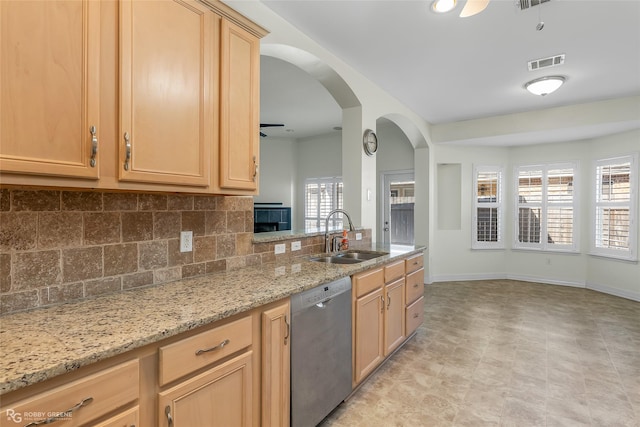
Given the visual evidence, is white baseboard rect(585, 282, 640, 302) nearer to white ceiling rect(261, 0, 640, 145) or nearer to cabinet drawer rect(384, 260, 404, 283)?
white ceiling rect(261, 0, 640, 145)

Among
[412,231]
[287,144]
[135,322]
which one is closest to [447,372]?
[135,322]

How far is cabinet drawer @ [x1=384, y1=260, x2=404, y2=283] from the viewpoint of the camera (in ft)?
8.51

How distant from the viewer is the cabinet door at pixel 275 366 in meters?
1.51

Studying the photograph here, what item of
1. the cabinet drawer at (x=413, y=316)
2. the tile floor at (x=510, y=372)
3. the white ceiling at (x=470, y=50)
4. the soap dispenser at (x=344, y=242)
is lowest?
the tile floor at (x=510, y=372)

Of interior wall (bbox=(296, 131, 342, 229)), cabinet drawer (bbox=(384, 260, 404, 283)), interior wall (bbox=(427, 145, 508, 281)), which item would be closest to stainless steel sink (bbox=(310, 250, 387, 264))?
cabinet drawer (bbox=(384, 260, 404, 283))

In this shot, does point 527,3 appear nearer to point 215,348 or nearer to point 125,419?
point 215,348

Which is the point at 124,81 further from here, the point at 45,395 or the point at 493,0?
the point at 493,0

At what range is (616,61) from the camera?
3.20 meters

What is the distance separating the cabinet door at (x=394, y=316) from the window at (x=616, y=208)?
4.14 meters

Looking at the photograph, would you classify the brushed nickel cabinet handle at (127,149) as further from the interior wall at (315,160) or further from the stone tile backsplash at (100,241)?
the interior wall at (315,160)

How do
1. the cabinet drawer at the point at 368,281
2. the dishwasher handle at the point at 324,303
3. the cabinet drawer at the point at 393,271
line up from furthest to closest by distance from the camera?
the cabinet drawer at the point at 393,271, the cabinet drawer at the point at 368,281, the dishwasher handle at the point at 324,303

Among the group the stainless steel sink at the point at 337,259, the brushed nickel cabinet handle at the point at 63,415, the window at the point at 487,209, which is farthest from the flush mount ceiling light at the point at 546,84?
the brushed nickel cabinet handle at the point at 63,415

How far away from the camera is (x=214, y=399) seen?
4.28ft

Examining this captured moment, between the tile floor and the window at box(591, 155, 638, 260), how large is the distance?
968mm
